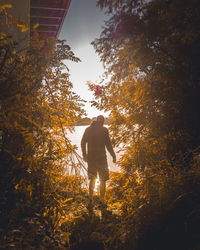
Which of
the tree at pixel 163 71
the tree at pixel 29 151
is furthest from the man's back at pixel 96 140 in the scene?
the tree at pixel 29 151

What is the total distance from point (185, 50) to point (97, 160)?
9.89 feet

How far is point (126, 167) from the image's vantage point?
3.39m

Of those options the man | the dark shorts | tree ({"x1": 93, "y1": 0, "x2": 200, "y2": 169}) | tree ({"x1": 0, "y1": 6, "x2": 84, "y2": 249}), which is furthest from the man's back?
tree ({"x1": 0, "y1": 6, "x2": 84, "y2": 249})

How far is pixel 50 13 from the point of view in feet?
30.1

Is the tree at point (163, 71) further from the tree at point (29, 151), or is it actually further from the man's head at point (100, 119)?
the tree at point (29, 151)

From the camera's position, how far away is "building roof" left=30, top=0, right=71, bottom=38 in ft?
27.3

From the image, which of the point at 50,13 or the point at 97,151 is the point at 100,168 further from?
the point at 50,13

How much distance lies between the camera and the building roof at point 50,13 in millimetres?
8328

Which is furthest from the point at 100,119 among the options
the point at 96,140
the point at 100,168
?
the point at 100,168

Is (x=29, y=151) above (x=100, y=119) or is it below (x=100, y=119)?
below

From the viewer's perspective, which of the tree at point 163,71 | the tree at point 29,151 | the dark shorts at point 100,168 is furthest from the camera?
the dark shorts at point 100,168

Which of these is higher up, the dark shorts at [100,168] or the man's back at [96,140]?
the man's back at [96,140]

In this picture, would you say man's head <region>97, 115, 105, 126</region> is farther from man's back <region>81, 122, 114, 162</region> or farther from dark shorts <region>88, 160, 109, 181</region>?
dark shorts <region>88, 160, 109, 181</region>

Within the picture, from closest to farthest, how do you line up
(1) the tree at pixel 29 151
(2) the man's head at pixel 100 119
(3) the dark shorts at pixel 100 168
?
→ (1) the tree at pixel 29 151, (3) the dark shorts at pixel 100 168, (2) the man's head at pixel 100 119
